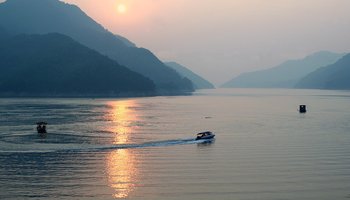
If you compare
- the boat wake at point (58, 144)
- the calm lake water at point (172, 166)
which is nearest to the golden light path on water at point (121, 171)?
the calm lake water at point (172, 166)

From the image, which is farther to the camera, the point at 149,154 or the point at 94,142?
the point at 94,142

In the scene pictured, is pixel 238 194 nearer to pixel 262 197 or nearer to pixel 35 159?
pixel 262 197

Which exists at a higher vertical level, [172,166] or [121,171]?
[172,166]

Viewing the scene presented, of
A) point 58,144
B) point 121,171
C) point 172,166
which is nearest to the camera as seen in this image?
point 121,171

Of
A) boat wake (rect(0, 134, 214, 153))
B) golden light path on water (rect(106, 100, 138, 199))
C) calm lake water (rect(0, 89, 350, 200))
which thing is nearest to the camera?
calm lake water (rect(0, 89, 350, 200))

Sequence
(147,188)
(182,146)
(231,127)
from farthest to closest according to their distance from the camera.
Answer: (231,127) < (182,146) < (147,188)


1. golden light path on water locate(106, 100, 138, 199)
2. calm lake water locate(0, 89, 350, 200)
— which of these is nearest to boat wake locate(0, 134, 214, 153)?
calm lake water locate(0, 89, 350, 200)

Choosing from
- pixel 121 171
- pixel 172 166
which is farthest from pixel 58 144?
pixel 172 166

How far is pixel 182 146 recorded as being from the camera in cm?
6888

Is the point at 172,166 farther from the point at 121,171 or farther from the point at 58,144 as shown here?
the point at 58,144

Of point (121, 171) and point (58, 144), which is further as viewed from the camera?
point (58, 144)

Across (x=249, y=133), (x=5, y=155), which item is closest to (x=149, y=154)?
(x=5, y=155)

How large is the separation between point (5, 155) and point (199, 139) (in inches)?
1244

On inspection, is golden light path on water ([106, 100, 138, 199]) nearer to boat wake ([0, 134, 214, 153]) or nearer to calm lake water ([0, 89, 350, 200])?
calm lake water ([0, 89, 350, 200])
